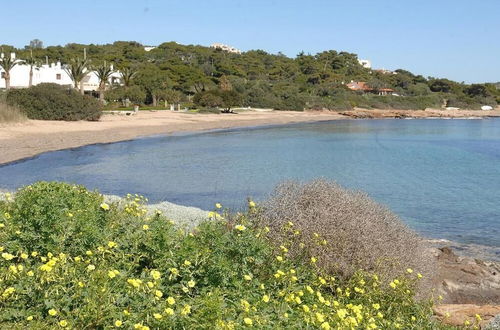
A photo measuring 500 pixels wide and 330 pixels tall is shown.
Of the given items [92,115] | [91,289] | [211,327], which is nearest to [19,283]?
[91,289]

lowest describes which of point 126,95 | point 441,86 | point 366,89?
point 126,95

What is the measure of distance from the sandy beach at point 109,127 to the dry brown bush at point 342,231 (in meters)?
21.2

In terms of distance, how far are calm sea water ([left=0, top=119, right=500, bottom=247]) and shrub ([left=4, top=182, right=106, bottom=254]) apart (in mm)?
9812

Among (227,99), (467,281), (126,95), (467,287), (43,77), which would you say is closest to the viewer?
(467,287)

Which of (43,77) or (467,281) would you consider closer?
(467,281)

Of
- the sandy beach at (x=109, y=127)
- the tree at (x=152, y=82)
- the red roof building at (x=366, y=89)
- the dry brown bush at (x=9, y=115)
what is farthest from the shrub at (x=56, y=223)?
the red roof building at (x=366, y=89)

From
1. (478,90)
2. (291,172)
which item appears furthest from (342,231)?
(478,90)

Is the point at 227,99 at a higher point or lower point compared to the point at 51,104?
higher

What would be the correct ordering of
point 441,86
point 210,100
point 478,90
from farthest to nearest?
point 441,86, point 478,90, point 210,100

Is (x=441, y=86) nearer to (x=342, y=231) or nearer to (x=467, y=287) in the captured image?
(x=467, y=287)

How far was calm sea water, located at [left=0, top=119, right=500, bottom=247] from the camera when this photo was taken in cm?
1856

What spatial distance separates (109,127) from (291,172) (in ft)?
74.6

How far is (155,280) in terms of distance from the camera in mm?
5059

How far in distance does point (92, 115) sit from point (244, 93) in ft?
145
